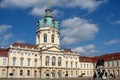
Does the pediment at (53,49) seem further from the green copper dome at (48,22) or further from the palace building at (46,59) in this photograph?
the green copper dome at (48,22)

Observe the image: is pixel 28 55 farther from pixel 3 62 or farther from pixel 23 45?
pixel 3 62

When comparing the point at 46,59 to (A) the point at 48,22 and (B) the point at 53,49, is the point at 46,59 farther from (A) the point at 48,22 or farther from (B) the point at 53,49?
(A) the point at 48,22

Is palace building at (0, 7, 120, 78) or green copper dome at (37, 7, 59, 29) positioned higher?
green copper dome at (37, 7, 59, 29)

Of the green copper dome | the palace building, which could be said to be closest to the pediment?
the palace building

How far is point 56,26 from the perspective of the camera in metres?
75.2

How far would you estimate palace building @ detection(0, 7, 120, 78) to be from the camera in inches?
2420

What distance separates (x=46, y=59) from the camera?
67.4 meters

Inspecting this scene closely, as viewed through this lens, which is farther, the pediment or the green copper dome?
the green copper dome

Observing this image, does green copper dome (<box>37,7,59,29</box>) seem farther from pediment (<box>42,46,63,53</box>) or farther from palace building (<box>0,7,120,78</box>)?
pediment (<box>42,46,63,53</box>)

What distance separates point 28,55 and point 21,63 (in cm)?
332

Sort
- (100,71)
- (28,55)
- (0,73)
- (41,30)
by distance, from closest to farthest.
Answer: (100,71)
(0,73)
(28,55)
(41,30)

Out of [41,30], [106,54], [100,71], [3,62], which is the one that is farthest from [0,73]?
[106,54]

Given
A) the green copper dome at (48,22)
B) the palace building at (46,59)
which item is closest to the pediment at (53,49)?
the palace building at (46,59)

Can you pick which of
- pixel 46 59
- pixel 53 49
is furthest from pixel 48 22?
pixel 46 59
